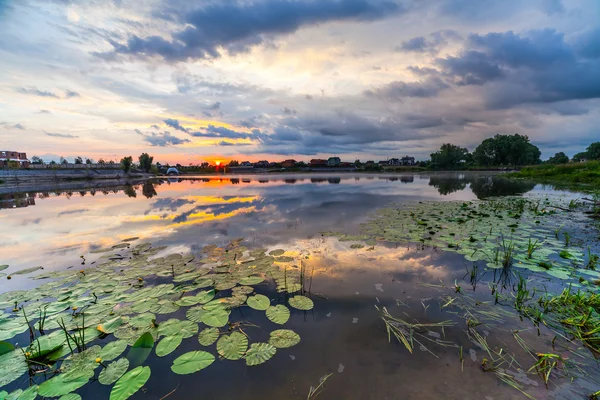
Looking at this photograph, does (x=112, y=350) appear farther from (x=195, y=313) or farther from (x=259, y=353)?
(x=259, y=353)

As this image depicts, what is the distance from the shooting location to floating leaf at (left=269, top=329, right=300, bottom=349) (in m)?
3.48

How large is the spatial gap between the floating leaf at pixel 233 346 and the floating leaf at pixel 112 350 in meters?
1.40

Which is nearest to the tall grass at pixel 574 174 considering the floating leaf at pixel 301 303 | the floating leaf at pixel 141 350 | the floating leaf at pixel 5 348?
the floating leaf at pixel 301 303

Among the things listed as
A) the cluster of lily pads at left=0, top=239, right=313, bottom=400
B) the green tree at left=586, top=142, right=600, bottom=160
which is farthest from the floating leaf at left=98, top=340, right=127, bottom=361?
the green tree at left=586, top=142, right=600, bottom=160

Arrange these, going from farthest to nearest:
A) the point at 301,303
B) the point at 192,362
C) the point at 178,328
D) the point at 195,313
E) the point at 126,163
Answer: the point at 126,163, the point at 301,303, the point at 195,313, the point at 178,328, the point at 192,362

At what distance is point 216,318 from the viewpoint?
3924mm

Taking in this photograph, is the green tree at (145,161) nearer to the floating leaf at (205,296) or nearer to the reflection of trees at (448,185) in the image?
the reflection of trees at (448,185)

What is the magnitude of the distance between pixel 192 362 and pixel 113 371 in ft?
3.27

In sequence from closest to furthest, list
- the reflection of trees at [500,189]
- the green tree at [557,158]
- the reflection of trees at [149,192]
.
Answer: the reflection of trees at [500,189] < the reflection of trees at [149,192] < the green tree at [557,158]

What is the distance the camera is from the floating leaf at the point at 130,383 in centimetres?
258

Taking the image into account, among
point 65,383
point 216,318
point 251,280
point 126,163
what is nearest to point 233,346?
point 216,318

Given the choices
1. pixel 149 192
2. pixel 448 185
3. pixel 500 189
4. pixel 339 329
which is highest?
pixel 149 192

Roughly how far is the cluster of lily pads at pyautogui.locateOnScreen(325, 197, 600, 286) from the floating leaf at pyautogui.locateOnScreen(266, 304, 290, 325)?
15.0ft

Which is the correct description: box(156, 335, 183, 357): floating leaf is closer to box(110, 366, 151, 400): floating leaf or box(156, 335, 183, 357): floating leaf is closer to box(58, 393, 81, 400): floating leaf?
box(110, 366, 151, 400): floating leaf
